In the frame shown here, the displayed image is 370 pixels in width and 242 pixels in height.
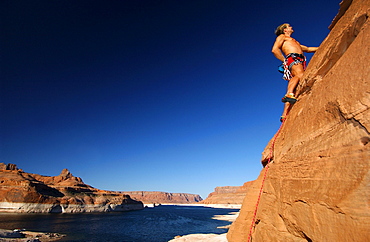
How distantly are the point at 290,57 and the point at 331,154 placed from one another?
422 centimetres

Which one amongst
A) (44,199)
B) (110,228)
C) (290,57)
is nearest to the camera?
(290,57)

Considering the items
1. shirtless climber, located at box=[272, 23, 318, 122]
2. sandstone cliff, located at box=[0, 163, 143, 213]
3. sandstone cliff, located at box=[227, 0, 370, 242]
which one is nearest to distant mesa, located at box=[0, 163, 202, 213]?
sandstone cliff, located at box=[0, 163, 143, 213]

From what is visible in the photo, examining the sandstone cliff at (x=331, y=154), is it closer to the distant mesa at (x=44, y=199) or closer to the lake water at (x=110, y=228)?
the lake water at (x=110, y=228)

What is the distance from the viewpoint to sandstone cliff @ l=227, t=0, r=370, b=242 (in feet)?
7.96

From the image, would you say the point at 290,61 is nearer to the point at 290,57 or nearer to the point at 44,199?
the point at 290,57

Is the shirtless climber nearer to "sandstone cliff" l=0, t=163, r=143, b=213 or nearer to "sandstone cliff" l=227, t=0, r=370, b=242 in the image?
"sandstone cliff" l=227, t=0, r=370, b=242

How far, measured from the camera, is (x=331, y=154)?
9.62ft

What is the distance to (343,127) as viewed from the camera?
2861 mm

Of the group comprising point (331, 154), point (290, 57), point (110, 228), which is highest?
point (290, 57)

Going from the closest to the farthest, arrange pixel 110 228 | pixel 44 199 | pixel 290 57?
1. pixel 290 57
2. pixel 110 228
3. pixel 44 199

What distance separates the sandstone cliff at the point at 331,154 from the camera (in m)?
2.43

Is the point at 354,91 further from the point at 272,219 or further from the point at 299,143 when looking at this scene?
the point at 272,219

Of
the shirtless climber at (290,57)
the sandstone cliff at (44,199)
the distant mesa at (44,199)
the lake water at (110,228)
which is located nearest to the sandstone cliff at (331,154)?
the shirtless climber at (290,57)

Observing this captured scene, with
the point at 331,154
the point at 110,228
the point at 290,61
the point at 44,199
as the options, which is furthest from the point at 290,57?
the point at 44,199
